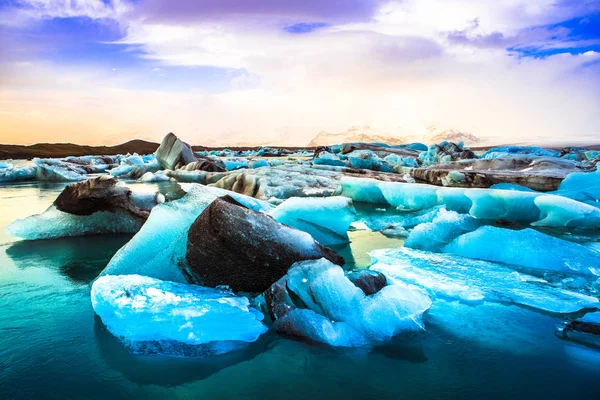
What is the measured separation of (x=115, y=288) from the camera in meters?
1.88

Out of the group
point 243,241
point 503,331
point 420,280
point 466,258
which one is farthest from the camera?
point 466,258

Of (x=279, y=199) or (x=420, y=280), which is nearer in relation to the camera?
(x=420, y=280)

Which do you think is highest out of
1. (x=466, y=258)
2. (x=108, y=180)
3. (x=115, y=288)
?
(x=108, y=180)

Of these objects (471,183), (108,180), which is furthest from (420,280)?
(471,183)

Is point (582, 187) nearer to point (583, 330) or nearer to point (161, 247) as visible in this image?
point (583, 330)

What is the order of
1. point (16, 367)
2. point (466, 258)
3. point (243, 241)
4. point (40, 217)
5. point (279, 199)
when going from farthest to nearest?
point (279, 199) → point (40, 217) → point (466, 258) → point (243, 241) → point (16, 367)

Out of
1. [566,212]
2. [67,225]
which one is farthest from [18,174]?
[566,212]

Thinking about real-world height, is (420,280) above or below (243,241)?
below

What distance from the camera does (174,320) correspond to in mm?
1649

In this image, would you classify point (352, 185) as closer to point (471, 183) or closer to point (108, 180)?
point (471, 183)

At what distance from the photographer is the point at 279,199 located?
643cm

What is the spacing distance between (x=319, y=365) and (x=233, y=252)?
889mm

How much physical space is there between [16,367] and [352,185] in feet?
18.2

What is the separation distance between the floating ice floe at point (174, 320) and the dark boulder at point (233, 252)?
0.91 feet
